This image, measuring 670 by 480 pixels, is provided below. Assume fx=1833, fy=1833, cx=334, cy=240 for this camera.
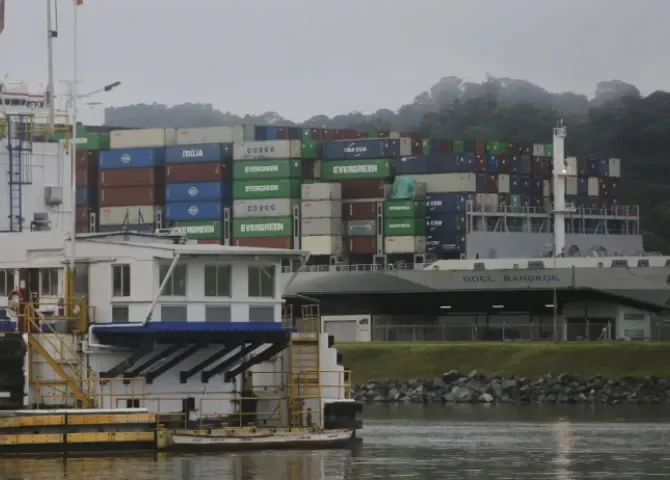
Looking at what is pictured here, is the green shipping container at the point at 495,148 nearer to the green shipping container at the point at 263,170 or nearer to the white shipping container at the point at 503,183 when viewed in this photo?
the white shipping container at the point at 503,183

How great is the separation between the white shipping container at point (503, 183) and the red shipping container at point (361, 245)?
34.6 feet

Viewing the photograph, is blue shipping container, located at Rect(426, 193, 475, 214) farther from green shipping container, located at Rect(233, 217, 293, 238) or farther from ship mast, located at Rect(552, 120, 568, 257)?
green shipping container, located at Rect(233, 217, 293, 238)

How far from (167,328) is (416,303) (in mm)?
69213

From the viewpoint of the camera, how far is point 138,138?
140125 millimetres

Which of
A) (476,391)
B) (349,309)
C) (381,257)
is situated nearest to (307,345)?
(476,391)

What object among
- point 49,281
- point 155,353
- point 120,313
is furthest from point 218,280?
point 49,281

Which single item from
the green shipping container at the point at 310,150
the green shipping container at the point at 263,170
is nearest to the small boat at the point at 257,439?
the green shipping container at the point at 263,170

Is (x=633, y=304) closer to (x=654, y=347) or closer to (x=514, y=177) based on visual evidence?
(x=654, y=347)

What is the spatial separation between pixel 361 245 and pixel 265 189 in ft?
28.2

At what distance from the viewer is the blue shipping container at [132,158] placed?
5364 inches

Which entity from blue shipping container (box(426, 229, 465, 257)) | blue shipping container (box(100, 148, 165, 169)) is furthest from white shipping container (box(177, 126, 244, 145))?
blue shipping container (box(426, 229, 465, 257))

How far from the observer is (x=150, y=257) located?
4603cm

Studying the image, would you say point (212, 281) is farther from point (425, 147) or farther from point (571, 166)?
point (571, 166)

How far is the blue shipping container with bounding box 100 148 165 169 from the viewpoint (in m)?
136
